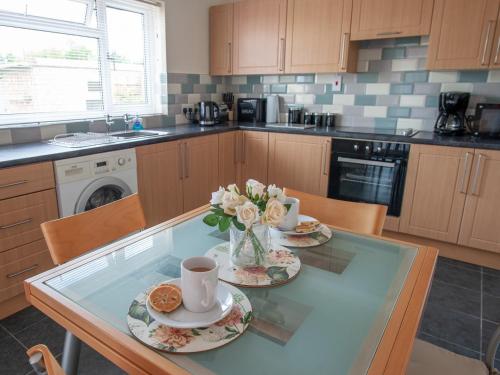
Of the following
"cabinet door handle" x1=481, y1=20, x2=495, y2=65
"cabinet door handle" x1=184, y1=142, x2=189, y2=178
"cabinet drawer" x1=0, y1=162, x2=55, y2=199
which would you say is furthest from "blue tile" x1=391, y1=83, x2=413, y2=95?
"cabinet drawer" x1=0, y1=162, x2=55, y2=199

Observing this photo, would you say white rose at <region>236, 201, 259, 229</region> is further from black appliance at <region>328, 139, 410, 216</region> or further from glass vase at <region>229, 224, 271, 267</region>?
black appliance at <region>328, 139, 410, 216</region>

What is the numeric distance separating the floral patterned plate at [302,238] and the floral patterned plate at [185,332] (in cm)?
38

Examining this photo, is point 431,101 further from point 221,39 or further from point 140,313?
point 140,313

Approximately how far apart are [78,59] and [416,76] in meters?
2.78

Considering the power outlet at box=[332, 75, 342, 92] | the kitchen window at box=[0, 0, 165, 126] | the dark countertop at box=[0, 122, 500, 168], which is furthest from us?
the power outlet at box=[332, 75, 342, 92]

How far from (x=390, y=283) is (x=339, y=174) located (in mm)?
2154

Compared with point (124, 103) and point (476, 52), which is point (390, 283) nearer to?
point (476, 52)

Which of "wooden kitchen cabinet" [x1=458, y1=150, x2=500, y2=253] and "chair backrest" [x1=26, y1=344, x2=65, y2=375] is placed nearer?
"chair backrest" [x1=26, y1=344, x2=65, y2=375]

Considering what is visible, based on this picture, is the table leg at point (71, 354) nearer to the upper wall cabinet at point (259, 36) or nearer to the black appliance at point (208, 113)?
the black appliance at point (208, 113)

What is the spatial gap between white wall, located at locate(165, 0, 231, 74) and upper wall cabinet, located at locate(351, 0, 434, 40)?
1.56 meters

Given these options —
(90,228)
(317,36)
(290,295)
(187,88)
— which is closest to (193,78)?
(187,88)

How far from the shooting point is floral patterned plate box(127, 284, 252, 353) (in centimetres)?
69

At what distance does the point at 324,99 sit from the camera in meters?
3.56

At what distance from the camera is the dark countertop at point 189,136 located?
1.93m
